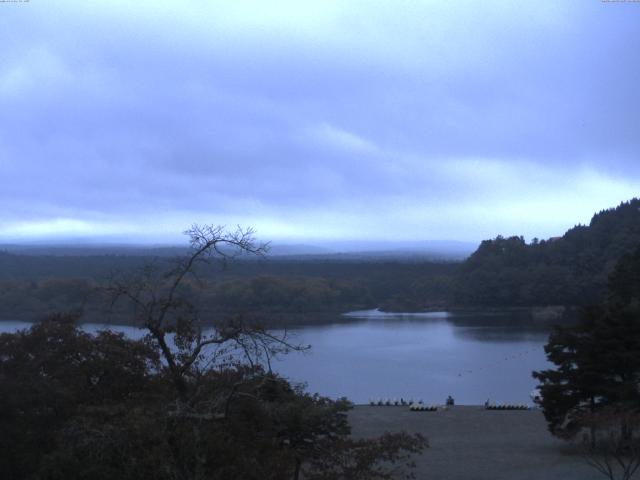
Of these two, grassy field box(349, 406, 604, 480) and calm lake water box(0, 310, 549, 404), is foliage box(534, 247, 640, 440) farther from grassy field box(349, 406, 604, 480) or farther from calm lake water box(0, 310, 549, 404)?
calm lake water box(0, 310, 549, 404)

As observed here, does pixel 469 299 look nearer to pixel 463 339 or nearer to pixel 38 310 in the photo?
pixel 463 339

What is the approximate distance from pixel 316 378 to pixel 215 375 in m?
17.3

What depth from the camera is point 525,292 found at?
4538cm

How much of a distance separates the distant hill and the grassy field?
2890 centimetres

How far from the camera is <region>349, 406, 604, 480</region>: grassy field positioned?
9.12 metres

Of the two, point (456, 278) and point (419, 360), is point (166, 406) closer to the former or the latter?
point (419, 360)

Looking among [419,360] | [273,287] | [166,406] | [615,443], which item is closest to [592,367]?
[615,443]

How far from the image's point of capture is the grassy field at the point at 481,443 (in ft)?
29.9

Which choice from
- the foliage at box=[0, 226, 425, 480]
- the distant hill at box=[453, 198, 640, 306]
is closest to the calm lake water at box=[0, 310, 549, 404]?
the distant hill at box=[453, 198, 640, 306]

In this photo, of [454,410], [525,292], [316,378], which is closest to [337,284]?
[525,292]

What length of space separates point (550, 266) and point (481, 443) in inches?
1456

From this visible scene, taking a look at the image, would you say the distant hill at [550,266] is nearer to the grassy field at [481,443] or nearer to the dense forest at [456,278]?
the dense forest at [456,278]

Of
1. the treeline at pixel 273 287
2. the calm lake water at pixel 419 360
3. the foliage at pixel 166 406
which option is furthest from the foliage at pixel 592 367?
the treeline at pixel 273 287

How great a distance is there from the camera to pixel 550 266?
46688 mm
